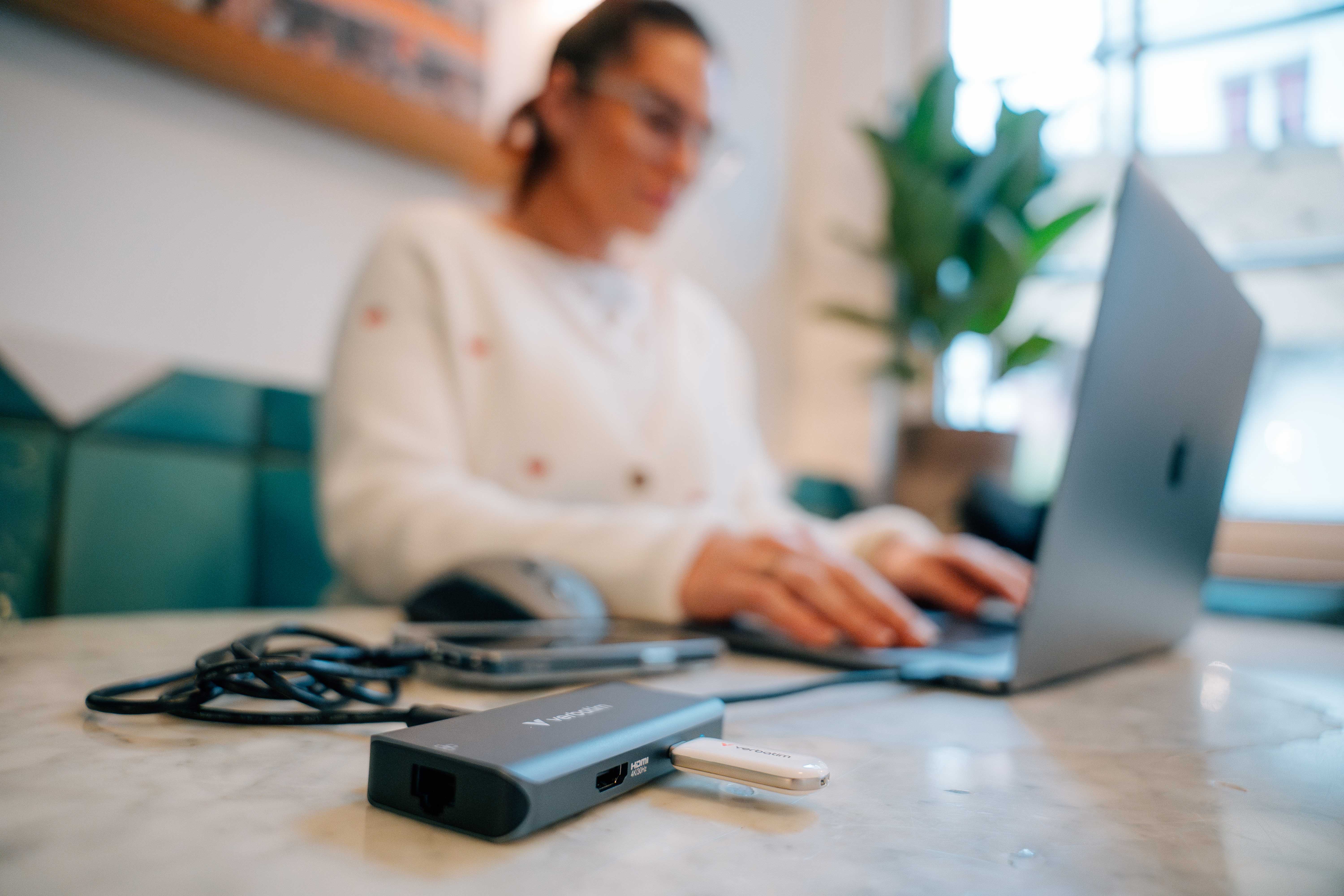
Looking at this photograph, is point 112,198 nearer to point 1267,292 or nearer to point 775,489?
point 775,489

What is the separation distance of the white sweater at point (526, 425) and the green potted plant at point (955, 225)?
64 centimetres

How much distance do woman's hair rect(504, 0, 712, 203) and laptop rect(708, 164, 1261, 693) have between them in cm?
71

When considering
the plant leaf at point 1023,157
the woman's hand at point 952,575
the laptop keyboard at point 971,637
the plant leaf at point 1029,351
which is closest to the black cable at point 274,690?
the laptop keyboard at point 971,637

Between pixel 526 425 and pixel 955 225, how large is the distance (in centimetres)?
107

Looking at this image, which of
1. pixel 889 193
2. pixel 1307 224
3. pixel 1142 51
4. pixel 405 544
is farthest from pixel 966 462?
pixel 405 544

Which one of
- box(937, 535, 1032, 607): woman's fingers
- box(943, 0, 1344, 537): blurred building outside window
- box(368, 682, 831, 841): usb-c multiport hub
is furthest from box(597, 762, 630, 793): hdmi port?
box(943, 0, 1344, 537): blurred building outside window

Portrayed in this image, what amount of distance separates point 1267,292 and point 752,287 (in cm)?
103

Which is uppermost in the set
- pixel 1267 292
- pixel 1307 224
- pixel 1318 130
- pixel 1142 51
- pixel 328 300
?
pixel 1142 51

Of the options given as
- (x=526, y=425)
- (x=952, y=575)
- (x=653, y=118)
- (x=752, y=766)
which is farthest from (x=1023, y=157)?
(x=752, y=766)

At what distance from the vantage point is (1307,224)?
1403 millimetres

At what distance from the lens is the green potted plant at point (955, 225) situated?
1.48 metres

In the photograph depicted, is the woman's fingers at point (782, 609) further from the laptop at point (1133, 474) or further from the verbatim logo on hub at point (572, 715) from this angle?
the verbatim logo on hub at point (572, 715)

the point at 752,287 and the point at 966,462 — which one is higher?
the point at 752,287

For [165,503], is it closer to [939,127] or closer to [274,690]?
[274,690]
